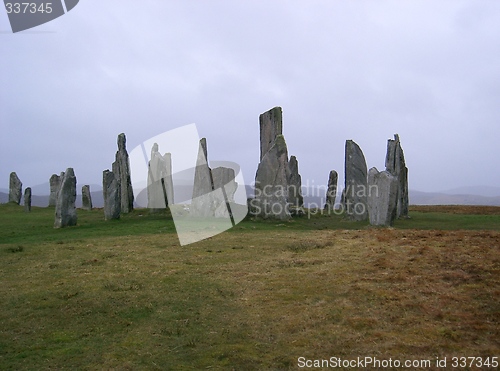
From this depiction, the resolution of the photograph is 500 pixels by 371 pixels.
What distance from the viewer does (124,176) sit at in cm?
2562

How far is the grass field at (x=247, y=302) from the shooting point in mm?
6352

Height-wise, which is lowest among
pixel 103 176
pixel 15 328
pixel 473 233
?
pixel 15 328

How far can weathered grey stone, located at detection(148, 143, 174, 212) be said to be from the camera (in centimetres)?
2499

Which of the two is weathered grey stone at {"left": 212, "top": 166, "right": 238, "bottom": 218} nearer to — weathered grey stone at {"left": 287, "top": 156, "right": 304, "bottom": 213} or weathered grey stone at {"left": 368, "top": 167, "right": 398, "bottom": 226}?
Result: weathered grey stone at {"left": 287, "top": 156, "right": 304, "bottom": 213}

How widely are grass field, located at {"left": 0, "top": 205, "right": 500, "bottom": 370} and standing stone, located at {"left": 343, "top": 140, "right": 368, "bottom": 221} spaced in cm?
617

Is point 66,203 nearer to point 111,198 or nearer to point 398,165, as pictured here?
point 111,198

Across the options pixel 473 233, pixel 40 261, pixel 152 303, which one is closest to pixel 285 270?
pixel 152 303

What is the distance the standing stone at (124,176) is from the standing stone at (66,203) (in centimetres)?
586

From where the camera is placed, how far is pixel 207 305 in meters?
8.47

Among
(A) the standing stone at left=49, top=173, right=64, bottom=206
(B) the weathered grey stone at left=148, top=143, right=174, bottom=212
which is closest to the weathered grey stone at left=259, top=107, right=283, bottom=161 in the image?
(B) the weathered grey stone at left=148, top=143, right=174, bottom=212

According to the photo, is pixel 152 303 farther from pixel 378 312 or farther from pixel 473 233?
pixel 473 233

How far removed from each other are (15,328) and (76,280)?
2594 millimetres

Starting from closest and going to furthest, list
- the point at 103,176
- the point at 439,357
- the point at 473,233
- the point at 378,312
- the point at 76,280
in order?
the point at 439,357
the point at 378,312
the point at 76,280
the point at 473,233
the point at 103,176

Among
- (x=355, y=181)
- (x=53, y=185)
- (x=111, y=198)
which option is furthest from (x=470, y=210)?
(x=53, y=185)
